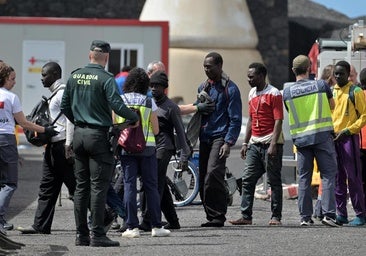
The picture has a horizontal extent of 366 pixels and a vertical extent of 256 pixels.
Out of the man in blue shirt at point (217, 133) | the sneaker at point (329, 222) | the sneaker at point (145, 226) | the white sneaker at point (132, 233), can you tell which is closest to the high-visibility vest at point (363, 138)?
the sneaker at point (329, 222)

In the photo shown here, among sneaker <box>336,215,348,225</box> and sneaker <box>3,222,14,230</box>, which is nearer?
sneaker <box>3,222,14,230</box>

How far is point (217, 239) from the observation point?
12922 millimetres

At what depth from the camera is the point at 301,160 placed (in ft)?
47.0

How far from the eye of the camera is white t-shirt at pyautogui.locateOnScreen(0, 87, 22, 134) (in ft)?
44.7

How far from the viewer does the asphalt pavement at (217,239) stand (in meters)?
11.9

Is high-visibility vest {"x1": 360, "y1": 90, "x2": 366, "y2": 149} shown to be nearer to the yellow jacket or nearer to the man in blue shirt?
the yellow jacket

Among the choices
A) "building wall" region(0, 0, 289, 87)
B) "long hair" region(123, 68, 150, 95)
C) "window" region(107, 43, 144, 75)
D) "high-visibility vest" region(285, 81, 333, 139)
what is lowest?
"high-visibility vest" region(285, 81, 333, 139)

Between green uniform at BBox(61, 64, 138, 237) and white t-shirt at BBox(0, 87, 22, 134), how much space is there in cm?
138

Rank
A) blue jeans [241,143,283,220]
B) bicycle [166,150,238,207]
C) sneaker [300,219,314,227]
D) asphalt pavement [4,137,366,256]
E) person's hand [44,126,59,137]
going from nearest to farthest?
asphalt pavement [4,137,366,256]
person's hand [44,126,59,137]
sneaker [300,219,314,227]
blue jeans [241,143,283,220]
bicycle [166,150,238,207]

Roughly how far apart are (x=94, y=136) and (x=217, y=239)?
153 centimetres

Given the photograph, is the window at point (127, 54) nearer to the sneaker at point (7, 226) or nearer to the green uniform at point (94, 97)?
the sneaker at point (7, 226)

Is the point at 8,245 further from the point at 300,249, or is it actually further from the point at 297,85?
the point at 297,85

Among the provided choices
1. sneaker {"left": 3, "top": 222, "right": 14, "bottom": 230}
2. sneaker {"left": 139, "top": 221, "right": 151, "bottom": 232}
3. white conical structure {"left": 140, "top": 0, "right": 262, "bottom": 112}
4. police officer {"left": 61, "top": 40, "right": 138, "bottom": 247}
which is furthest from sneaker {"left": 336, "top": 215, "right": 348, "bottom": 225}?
white conical structure {"left": 140, "top": 0, "right": 262, "bottom": 112}

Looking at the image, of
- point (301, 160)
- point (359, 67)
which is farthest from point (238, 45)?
point (301, 160)
